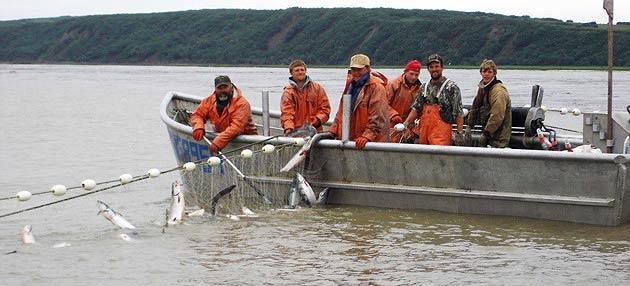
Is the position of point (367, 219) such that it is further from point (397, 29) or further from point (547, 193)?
point (397, 29)

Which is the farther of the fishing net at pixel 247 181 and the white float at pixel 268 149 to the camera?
the fishing net at pixel 247 181

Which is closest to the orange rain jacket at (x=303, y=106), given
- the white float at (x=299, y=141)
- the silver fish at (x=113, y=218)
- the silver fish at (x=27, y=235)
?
the white float at (x=299, y=141)

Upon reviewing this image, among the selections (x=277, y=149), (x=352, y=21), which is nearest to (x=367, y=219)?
(x=277, y=149)

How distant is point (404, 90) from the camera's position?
11.9 m

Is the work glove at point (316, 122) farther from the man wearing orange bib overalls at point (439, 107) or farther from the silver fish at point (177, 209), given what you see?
the silver fish at point (177, 209)

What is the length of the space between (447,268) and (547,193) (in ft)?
5.97

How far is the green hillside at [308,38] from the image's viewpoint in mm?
89188

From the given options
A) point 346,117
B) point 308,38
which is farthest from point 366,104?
point 308,38

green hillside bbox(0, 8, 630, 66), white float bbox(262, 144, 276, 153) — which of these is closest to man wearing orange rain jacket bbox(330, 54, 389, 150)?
white float bbox(262, 144, 276, 153)

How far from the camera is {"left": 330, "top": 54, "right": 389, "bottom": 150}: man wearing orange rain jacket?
11.1 meters

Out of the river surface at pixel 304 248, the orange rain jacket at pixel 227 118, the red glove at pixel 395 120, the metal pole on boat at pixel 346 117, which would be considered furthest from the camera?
the red glove at pixel 395 120

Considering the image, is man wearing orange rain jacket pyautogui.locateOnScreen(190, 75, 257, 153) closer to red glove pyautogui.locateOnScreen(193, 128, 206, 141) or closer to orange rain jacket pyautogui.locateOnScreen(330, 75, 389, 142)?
red glove pyautogui.locateOnScreen(193, 128, 206, 141)

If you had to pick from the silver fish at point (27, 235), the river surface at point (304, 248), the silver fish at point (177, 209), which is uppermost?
the silver fish at point (177, 209)

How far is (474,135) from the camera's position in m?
11.5
